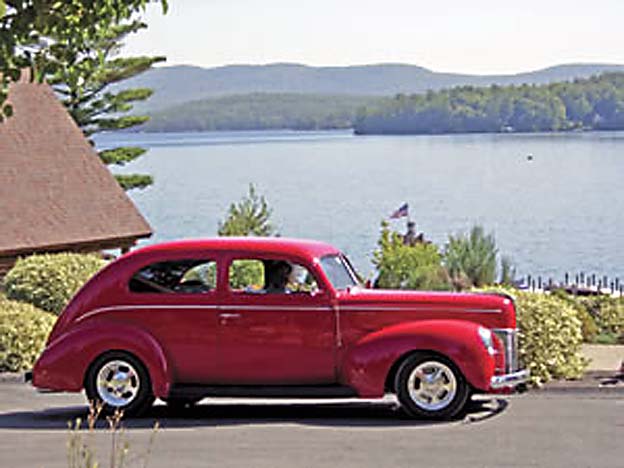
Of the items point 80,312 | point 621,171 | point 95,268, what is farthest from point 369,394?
point 621,171

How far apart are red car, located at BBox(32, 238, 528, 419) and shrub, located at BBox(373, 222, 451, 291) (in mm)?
15109

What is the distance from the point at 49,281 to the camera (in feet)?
62.5

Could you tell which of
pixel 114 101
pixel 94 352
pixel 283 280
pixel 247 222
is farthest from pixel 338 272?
pixel 114 101

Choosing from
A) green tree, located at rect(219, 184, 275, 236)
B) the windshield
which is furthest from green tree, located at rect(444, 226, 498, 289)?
the windshield

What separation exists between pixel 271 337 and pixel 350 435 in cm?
119

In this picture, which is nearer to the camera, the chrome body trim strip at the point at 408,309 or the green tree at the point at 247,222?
the chrome body trim strip at the point at 408,309

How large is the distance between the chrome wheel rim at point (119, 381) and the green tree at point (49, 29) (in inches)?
198

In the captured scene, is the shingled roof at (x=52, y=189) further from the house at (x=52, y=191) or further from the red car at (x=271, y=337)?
the red car at (x=271, y=337)

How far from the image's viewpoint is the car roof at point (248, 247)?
12547 mm

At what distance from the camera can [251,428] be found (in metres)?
12.1

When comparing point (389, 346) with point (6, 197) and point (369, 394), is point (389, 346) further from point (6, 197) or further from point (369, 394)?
point (6, 197)

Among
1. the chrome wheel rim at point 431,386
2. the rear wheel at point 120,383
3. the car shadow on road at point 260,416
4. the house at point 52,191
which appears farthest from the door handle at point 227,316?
the house at point 52,191

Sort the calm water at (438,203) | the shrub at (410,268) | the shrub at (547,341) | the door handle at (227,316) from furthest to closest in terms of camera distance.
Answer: the calm water at (438,203) → the shrub at (410,268) → the shrub at (547,341) → the door handle at (227,316)

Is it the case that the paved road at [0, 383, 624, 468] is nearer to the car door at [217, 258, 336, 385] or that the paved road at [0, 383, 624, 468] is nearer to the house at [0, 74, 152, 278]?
the car door at [217, 258, 336, 385]
